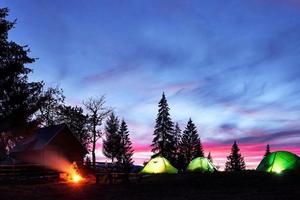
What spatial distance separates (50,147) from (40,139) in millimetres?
2370

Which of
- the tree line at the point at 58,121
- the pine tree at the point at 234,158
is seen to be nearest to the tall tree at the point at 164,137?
the tree line at the point at 58,121

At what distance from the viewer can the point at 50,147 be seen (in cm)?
5053

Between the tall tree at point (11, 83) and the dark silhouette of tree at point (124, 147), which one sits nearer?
the tall tree at point (11, 83)

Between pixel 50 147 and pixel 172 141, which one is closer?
pixel 50 147

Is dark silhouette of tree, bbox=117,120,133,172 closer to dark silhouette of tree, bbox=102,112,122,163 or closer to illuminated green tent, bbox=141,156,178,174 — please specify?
dark silhouette of tree, bbox=102,112,122,163

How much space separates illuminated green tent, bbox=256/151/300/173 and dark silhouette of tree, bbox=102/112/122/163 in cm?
5789

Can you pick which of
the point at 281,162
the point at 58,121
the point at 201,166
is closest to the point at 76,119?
the point at 58,121

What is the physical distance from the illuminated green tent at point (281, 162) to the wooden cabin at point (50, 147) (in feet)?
80.7

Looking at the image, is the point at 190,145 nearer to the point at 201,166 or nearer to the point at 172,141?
the point at 172,141

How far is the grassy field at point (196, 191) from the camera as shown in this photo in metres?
22.0

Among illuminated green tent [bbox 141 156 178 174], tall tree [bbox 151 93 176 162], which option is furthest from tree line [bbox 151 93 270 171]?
illuminated green tent [bbox 141 156 178 174]

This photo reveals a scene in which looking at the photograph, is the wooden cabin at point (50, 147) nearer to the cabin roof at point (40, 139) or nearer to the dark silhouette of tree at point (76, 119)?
the cabin roof at point (40, 139)

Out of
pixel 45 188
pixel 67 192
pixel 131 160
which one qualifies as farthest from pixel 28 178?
pixel 131 160

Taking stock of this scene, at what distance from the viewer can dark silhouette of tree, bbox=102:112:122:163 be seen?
90.5 m
